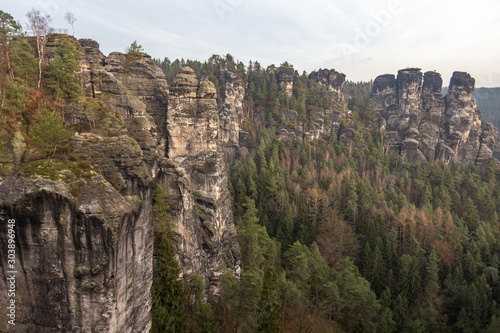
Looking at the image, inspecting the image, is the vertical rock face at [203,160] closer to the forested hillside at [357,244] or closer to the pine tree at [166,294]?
the forested hillside at [357,244]

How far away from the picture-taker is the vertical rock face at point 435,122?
6981 cm

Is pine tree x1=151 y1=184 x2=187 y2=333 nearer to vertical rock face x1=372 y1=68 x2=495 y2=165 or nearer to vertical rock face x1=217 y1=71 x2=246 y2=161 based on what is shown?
vertical rock face x1=217 y1=71 x2=246 y2=161

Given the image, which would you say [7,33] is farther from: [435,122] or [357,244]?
[435,122]

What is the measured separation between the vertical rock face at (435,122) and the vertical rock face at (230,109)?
134 feet

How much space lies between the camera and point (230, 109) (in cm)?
6775

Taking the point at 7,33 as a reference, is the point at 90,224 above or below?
below

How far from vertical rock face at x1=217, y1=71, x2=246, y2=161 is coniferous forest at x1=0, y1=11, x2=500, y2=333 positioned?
411 centimetres

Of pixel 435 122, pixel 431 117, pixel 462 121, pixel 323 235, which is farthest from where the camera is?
pixel 431 117

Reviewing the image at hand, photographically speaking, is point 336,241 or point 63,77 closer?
point 63,77

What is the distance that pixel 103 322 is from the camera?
10094 mm

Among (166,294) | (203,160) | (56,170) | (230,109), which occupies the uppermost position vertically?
(230,109)

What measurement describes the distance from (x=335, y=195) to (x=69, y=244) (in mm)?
42880

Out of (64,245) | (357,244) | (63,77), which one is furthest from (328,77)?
(64,245)

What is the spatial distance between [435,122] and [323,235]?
58715mm
